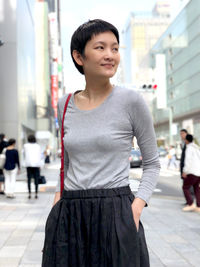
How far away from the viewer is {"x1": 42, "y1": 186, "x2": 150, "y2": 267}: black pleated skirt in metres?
1.71

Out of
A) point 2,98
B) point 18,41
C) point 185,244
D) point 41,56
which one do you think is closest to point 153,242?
point 185,244

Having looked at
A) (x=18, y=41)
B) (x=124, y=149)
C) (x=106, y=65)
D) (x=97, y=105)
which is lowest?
(x=124, y=149)

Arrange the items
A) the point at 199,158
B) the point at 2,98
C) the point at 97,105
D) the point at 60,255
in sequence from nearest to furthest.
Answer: the point at 60,255, the point at 97,105, the point at 199,158, the point at 2,98

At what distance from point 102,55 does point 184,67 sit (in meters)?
55.0

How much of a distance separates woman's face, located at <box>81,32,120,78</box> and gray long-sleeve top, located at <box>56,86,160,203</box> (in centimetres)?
11

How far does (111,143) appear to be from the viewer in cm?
174

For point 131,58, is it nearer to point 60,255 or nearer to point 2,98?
point 2,98

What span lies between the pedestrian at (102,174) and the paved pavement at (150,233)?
9.38 ft

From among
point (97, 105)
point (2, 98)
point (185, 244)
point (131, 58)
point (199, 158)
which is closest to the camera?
point (97, 105)

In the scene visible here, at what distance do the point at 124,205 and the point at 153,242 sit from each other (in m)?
3.96

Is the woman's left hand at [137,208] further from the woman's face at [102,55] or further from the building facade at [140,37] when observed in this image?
the building facade at [140,37]

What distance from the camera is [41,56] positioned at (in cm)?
4628

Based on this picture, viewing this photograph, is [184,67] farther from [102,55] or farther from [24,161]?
[102,55]

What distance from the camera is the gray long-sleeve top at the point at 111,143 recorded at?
1.76 m
